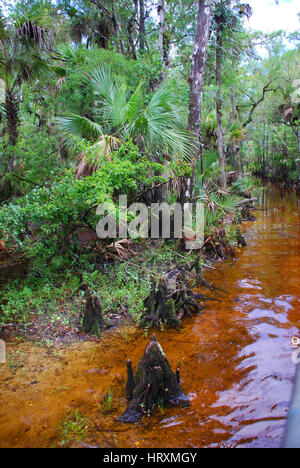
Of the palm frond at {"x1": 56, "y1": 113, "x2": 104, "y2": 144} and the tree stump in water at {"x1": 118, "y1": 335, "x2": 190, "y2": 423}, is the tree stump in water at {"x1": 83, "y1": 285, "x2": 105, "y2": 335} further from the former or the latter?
the palm frond at {"x1": 56, "y1": 113, "x2": 104, "y2": 144}

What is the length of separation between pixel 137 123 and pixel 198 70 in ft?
9.27

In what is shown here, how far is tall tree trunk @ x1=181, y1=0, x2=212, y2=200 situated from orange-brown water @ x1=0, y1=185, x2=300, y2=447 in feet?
13.8

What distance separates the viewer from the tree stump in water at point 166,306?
478 centimetres

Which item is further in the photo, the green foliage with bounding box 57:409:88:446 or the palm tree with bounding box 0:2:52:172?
the palm tree with bounding box 0:2:52:172

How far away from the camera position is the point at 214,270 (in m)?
7.33

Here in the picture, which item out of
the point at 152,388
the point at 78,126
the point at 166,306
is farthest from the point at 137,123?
the point at 152,388

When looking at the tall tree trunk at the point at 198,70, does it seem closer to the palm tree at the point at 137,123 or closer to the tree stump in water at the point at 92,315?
the palm tree at the point at 137,123

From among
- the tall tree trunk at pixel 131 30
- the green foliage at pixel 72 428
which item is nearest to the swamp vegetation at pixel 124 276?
the green foliage at pixel 72 428

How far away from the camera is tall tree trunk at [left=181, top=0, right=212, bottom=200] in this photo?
8.45 m

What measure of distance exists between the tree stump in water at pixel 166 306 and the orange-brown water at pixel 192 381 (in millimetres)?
192

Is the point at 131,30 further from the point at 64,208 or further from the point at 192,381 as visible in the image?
the point at 192,381

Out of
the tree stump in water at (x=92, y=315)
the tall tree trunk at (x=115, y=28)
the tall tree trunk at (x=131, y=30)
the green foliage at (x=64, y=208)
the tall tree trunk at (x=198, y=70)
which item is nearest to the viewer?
the tree stump in water at (x=92, y=315)

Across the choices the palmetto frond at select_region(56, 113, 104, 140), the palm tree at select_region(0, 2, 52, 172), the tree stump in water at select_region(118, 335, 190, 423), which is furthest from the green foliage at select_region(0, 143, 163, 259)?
the palm tree at select_region(0, 2, 52, 172)
